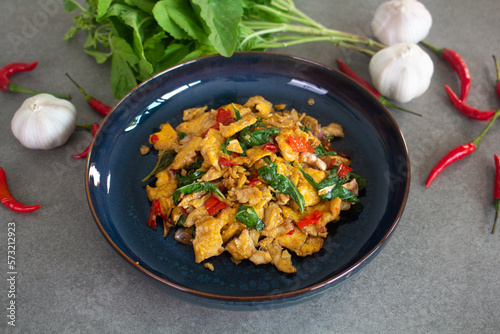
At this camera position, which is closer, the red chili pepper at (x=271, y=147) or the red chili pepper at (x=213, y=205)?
the red chili pepper at (x=213, y=205)

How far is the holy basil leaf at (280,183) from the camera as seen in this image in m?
2.91

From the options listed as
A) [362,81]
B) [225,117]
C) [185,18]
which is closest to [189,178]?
[225,117]

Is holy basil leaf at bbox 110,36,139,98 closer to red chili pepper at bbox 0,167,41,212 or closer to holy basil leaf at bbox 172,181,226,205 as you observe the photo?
red chili pepper at bbox 0,167,41,212

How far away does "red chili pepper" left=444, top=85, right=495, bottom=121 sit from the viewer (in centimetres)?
386

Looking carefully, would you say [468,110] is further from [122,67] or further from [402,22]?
[122,67]

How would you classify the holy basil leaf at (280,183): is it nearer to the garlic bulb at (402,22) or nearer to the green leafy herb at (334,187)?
the green leafy herb at (334,187)

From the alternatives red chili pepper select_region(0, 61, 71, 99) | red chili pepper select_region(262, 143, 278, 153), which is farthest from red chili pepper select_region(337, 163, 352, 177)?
red chili pepper select_region(0, 61, 71, 99)

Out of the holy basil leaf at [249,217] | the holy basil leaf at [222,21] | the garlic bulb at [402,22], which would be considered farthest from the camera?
the garlic bulb at [402,22]

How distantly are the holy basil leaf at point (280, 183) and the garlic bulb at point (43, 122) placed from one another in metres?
1.82

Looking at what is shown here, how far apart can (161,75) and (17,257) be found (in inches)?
67.6

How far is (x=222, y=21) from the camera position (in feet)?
11.5

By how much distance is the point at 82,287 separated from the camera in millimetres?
2963

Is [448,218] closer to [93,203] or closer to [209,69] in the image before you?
[209,69]

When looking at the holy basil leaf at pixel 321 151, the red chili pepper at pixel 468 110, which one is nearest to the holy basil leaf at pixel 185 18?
the holy basil leaf at pixel 321 151
